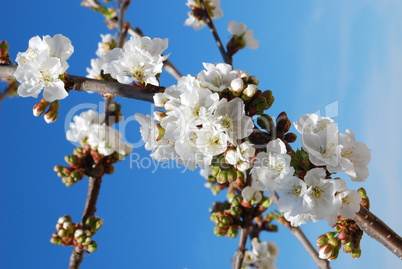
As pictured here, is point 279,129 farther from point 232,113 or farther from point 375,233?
point 375,233

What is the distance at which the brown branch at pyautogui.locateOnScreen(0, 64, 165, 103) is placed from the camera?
1.56 meters

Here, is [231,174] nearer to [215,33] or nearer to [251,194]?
[251,194]

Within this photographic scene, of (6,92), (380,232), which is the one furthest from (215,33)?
(6,92)

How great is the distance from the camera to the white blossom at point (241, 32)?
2.68 metres

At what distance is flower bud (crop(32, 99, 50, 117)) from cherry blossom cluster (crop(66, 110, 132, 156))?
2.94ft

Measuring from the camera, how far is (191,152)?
1379 millimetres

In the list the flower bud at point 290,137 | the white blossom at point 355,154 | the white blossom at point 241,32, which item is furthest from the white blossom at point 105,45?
the white blossom at point 355,154

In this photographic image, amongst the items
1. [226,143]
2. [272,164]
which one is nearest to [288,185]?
[272,164]

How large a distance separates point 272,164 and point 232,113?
25 cm

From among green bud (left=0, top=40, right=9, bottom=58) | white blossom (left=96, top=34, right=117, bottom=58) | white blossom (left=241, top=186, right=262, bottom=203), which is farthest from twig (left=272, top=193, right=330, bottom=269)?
white blossom (left=96, top=34, right=117, bottom=58)

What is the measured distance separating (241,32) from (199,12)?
464 mm

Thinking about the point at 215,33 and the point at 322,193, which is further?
the point at 215,33

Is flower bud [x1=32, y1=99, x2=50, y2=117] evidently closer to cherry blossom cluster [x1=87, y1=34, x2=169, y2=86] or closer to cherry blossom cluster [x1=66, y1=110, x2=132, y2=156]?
cherry blossom cluster [x1=87, y1=34, x2=169, y2=86]

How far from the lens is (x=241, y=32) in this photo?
106 inches
